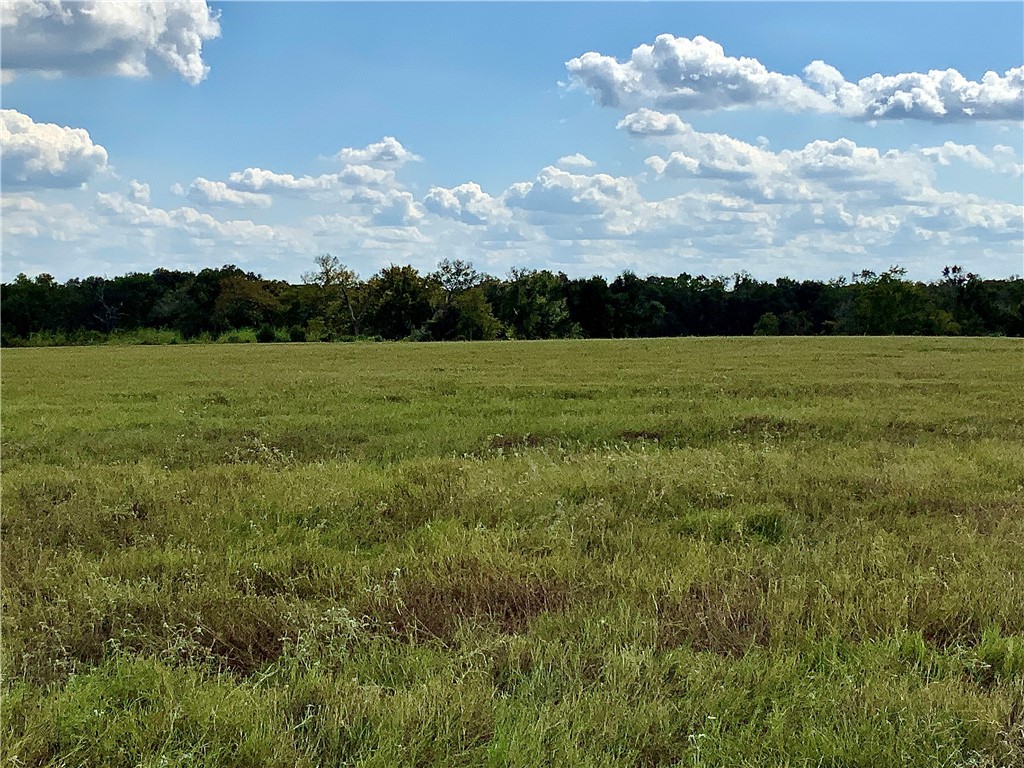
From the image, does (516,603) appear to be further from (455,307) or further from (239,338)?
(455,307)

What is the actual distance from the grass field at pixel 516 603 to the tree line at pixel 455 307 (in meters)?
74.5

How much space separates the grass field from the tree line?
244 feet

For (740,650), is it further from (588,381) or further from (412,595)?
(588,381)

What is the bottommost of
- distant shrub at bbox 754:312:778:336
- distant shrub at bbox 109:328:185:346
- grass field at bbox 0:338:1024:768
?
grass field at bbox 0:338:1024:768

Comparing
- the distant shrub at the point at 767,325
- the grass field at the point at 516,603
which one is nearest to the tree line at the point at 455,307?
the distant shrub at the point at 767,325

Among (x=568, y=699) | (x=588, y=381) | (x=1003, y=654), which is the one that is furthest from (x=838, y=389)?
(x=568, y=699)

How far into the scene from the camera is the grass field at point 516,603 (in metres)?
4.03

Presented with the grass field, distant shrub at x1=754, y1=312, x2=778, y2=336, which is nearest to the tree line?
distant shrub at x1=754, y1=312, x2=778, y2=336

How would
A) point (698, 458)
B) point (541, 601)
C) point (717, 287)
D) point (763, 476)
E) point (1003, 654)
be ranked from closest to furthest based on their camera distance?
1. point (1003, 654)
2. point (541, 601)
3. point (763, 476)
4. point (698, 458)
5. point (717, 287)

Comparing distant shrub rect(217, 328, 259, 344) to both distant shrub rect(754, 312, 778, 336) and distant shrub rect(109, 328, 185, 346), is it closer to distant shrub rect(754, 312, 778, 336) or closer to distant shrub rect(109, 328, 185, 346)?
distant shrub rect(109, 328, 185, 346)

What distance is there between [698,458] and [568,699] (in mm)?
6708

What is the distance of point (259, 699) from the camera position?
14.1 ft

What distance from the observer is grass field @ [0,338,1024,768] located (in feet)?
13.2

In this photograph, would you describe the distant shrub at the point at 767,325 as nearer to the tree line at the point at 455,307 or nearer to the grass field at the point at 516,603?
the tree line at the point at 455,307
